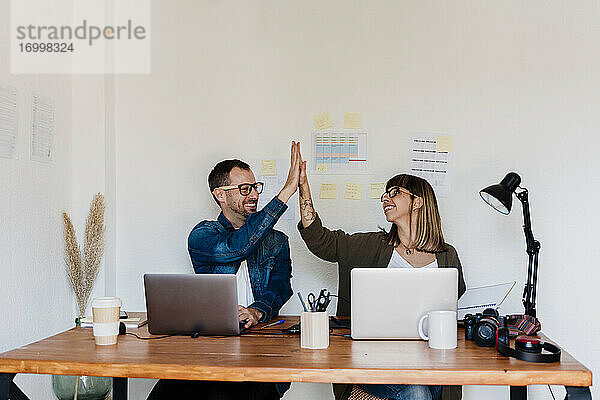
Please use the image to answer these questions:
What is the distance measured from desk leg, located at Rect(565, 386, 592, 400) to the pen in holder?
0.75 m

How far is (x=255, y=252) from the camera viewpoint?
3092 millimetres

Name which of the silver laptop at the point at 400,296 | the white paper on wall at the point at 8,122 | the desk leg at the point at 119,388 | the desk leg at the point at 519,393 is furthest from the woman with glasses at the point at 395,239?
the white paper on wall at the point at 8,122

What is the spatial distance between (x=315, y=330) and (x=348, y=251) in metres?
1.12

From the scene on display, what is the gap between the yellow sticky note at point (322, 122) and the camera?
3.67 meters

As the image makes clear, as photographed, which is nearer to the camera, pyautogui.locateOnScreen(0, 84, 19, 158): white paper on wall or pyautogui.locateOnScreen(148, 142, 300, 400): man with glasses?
pyautogui.locateOnScreen(148, 142, 300, 400): man with glasses

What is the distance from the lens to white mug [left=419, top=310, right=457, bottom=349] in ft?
7.08

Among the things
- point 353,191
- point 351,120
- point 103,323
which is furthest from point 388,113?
point 103,323

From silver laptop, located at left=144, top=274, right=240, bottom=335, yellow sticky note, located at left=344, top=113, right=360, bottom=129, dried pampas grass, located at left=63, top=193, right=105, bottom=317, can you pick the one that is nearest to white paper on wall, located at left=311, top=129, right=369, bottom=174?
yellow sticky note, located at left=344, top=113, right=360, bottom=129

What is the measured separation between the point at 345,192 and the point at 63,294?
1.63m

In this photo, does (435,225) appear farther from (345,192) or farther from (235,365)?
(235,365)

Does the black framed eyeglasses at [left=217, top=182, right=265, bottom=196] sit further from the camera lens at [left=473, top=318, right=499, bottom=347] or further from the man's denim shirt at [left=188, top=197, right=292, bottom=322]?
the camera lens at [left=473, top=318, right=499, bottom=347]

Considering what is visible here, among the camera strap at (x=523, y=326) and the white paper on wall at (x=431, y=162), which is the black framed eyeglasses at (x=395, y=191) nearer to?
the white paper on wall at (x=431, y=162)

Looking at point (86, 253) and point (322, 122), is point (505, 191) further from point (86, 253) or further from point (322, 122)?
point (86, 253)

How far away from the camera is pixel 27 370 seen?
201cm
